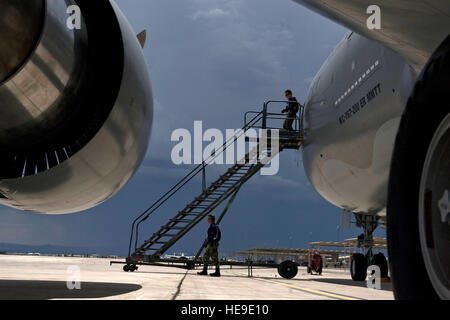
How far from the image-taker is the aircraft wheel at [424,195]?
186 cm

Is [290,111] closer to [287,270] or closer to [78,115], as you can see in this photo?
[287,270]

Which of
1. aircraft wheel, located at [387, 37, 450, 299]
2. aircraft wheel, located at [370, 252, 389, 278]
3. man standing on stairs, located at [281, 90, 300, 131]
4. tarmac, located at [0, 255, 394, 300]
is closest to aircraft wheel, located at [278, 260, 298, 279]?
aircraft wheel, located at [370, 252, 389, 278]

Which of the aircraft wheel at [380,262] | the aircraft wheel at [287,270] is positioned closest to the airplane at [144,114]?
the aircraft wheel at [380,262]

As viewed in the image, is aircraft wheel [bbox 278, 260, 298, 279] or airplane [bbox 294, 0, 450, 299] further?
aircraft wheel [bbox 278, 260, 298, 279]

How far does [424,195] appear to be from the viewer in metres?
1.97

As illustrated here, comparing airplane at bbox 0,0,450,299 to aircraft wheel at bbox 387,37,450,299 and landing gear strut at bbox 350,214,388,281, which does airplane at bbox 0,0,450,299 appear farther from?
landing gear strut at bbox 350,214,388,281

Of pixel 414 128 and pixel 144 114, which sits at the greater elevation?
pixel 144 114

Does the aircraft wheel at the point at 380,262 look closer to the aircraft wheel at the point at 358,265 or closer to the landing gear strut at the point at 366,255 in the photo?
the landing gear strut at the point at 366,255

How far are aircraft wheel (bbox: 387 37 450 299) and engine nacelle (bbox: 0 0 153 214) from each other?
2864mm

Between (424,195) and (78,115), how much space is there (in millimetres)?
3408

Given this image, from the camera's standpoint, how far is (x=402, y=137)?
219 centimetres

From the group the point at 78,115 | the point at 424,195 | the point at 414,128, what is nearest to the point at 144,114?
the point at 78,115

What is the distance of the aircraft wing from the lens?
245cm

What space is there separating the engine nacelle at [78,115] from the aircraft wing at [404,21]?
191 cm
